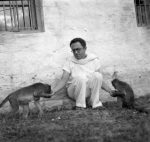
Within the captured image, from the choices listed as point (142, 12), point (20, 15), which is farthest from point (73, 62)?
point (142, 12)

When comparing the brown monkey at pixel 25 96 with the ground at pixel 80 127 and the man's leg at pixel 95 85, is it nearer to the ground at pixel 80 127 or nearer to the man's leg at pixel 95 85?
the ground at pixel 80 127

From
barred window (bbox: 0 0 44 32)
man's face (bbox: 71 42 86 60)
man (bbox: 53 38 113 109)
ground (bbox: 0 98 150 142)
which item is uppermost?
barred window (bbox: 0 0 44 32)

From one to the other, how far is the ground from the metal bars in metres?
2.29

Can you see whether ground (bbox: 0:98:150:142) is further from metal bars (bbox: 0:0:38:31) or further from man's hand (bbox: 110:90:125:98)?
metal bars (bbox: 0:0:38:31)

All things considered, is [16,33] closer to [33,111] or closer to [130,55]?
[33,111]

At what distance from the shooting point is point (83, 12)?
9844mm

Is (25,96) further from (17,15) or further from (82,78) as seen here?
(17,15)

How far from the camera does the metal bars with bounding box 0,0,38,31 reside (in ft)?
30.7

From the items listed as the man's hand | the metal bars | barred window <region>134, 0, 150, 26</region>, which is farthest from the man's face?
barred window <region>134, 0, 150, 26</region>

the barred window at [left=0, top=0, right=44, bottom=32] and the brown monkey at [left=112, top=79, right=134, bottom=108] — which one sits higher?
the barred window at [left=0, top=0, right=44, bottom=32]

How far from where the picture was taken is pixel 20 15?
950cm

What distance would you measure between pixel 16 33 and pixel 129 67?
294 centimetres

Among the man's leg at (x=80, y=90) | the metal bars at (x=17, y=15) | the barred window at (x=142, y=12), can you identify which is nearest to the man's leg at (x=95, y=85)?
the man's leg at (x=80, y=90)

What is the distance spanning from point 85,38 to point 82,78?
1723 mm
